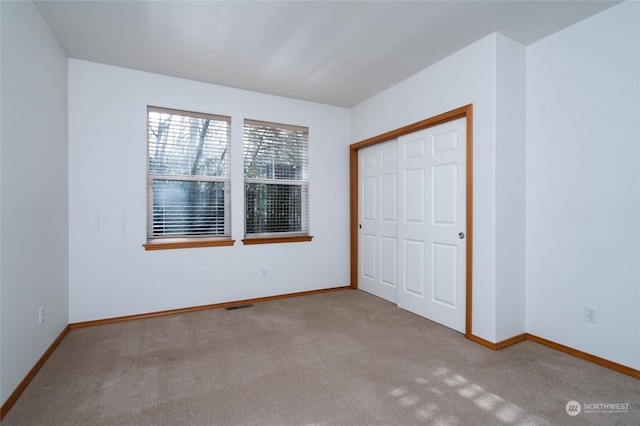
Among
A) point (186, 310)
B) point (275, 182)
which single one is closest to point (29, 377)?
point (186, 310)

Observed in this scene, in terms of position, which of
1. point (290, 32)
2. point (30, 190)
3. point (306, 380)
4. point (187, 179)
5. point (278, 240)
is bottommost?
point (306, 380)

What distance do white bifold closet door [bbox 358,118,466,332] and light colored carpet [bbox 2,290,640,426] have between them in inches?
15.8

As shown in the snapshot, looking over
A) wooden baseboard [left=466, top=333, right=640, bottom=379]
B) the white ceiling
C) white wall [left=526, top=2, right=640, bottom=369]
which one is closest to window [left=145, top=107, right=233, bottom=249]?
the white ceiling

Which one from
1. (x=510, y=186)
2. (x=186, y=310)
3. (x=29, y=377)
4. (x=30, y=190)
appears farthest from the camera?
(x=186, y=310)

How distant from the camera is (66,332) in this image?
2816 mm

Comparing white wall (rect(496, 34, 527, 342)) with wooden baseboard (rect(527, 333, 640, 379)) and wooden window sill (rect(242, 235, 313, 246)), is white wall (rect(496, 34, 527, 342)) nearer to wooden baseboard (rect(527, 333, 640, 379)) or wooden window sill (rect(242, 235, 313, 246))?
wooden baseboard (rect(527, 333, 640, 379))

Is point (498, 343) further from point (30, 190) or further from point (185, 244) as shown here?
point (30, 190)

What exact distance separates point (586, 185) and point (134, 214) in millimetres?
4101

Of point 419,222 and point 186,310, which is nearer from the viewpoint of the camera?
point 419,222

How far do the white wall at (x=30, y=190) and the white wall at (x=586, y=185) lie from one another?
3.84 meters

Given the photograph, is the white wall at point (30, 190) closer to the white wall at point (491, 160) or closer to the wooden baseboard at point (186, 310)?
the wooden baseboard at point (186, 310)

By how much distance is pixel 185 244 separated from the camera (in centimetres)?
339

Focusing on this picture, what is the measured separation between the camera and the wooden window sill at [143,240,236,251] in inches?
128

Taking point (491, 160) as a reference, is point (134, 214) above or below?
below
